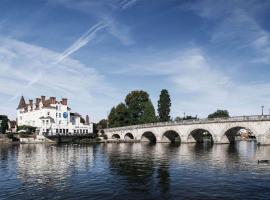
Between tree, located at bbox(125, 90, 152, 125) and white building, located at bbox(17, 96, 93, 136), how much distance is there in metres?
17.5

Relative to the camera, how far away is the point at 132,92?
119 m

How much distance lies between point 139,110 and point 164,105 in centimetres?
1090

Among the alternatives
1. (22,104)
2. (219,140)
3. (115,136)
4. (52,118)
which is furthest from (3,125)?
(219,140)

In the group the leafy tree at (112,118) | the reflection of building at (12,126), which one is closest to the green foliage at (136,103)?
the leafy tree at (112,118)

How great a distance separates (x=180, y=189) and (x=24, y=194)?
11.3m

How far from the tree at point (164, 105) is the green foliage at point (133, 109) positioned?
3.66 m

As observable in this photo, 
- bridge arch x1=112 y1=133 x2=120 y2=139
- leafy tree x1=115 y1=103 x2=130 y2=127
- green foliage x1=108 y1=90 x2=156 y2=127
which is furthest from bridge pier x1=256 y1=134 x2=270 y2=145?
leafy tree x1=115 y1=103 x2=130 y2=127

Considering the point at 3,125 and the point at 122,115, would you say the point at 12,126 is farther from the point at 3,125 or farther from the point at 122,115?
the point at 122,115

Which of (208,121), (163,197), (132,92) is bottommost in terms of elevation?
(163,197)

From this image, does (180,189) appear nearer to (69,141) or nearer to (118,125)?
(69,141)

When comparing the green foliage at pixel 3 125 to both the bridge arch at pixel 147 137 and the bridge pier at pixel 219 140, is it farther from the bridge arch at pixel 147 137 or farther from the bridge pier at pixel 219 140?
the bridge pier at pixel 219 140

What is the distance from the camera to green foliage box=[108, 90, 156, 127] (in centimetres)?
11517

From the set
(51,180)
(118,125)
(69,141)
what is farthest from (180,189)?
(118,125)

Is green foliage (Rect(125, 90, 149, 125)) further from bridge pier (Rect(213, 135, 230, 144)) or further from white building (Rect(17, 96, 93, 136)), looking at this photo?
bridge pier (Rect(213, 135, 230, 144))
